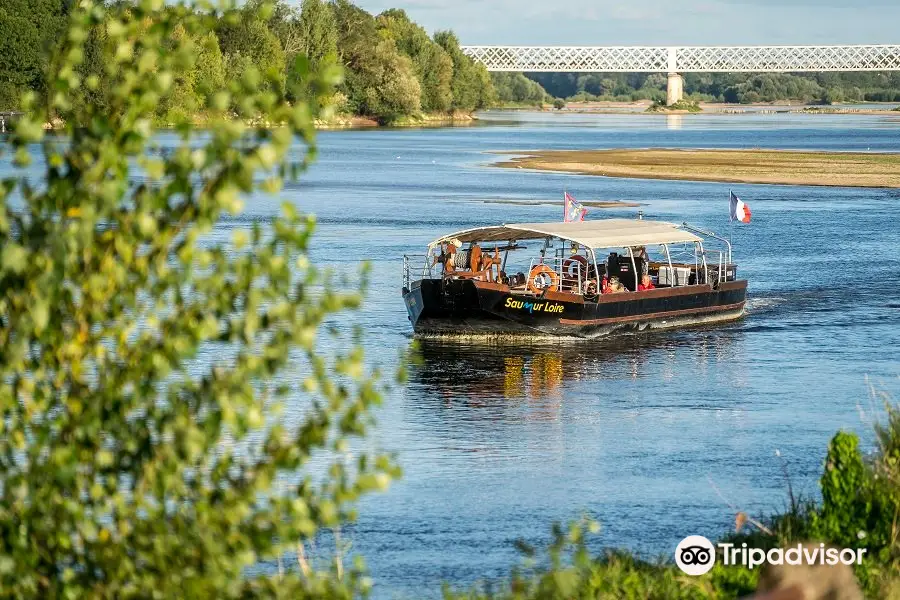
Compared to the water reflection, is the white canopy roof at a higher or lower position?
higher

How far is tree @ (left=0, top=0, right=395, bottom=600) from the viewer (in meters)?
7.48

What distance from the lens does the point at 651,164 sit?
11344 centimetres

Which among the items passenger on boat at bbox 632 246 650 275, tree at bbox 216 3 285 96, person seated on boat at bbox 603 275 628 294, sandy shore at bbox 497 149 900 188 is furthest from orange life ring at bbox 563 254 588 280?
tree at bbox 216 3 285 96

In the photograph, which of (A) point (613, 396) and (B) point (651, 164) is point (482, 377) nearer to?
(A) point (613, 396)

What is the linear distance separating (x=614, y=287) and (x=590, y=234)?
179cm

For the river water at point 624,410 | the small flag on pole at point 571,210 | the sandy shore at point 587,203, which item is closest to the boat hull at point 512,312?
the river water at point 624,410

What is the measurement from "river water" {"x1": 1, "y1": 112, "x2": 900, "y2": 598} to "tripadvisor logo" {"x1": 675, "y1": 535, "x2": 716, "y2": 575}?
100 inches

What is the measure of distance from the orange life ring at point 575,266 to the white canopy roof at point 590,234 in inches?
21.5

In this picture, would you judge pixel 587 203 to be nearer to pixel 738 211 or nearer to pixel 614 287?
pixel 738 211

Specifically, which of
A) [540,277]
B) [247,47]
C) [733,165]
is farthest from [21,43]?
[540,277]

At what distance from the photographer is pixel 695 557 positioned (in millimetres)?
15391

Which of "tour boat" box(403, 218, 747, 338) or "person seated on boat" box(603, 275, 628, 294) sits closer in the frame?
"tour boat" box(403, 218, 747, 338)

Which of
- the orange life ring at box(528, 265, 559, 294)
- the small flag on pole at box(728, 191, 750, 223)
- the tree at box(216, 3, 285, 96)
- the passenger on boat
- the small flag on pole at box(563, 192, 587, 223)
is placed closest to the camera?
the orange life ring at box(528, 265, 559, 294)

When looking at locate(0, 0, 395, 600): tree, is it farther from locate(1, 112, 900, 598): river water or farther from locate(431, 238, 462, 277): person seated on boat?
locate(431, 238, 462, 277): person seated on boat
